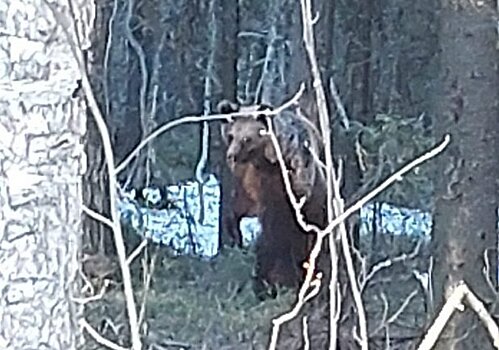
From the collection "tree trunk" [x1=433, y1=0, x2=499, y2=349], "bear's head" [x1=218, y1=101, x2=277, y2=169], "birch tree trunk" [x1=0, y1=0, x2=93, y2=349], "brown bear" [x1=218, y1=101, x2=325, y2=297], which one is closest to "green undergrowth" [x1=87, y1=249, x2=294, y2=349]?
"brown bear" [x1=218, y1=101, x2=325, y2=297]

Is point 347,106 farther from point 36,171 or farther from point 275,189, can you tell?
point 36,171

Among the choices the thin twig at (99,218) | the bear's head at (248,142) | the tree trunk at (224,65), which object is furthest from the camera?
the tree trunk at (224,65)

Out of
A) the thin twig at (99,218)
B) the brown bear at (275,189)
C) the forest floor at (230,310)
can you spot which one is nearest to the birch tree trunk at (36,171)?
the thin twig at (99,218)

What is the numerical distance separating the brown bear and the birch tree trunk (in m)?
4.52

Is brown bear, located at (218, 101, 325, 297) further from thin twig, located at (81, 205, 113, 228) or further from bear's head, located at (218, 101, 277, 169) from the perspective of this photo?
thin twig, located at (81, 205, 113, 228)

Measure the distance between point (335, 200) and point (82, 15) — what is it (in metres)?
0.81

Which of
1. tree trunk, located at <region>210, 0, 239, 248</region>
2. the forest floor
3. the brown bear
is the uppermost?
tree trunk, located at <region>210, 0, 239, 248</region>

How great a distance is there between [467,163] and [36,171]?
3384mm

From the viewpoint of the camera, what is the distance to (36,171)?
2.42 meters

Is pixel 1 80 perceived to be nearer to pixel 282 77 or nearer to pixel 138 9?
pixel 282 77

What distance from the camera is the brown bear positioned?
294 inches

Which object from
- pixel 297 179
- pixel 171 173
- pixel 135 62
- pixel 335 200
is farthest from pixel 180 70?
pixel 335 200

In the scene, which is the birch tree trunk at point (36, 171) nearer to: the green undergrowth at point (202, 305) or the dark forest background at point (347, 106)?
the dark forest background at point (347, 106)

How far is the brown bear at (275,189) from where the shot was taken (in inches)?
294
